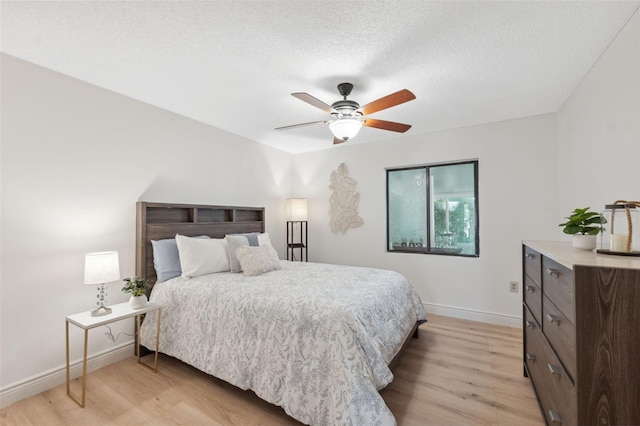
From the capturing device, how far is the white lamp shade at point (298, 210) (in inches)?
181

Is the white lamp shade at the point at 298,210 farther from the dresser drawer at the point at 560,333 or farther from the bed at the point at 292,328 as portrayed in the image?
the dresser drawer at the point at 560,333

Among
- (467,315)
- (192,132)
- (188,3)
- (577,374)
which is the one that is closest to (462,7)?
(188,3)

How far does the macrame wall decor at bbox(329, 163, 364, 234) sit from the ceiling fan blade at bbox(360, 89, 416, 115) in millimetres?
2172

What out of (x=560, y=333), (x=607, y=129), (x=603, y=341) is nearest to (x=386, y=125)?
(x=607, y=129)

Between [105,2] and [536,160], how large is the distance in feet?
13.3

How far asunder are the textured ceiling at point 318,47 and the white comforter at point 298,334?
1.72 m

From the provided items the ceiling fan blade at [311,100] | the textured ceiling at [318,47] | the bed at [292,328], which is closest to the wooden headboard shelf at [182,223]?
the bed at [292,328]

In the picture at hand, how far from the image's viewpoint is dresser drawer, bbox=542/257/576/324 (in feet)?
4.06

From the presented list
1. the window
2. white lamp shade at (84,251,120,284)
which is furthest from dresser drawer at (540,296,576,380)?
white lamp shade at (84,251,120,284)

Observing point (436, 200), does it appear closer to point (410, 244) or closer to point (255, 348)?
point (410, 244)

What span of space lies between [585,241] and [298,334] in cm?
176

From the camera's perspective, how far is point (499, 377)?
2.29m

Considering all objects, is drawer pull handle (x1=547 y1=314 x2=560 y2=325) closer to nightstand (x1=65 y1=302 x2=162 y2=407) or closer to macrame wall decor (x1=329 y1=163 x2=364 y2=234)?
nightstand (x1=65 y1=302 x2=162 y2=407)

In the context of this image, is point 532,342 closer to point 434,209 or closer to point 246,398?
point 246,398
